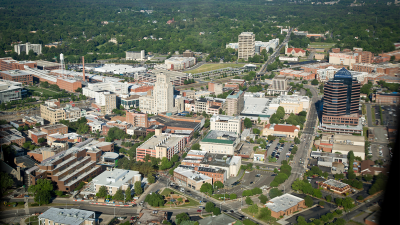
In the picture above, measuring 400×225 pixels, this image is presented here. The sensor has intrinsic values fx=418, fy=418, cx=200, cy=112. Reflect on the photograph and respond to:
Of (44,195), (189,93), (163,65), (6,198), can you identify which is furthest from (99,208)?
(163,65)

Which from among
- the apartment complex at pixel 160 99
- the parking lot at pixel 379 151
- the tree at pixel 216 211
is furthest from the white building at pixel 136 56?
the tree at pixel 216 211

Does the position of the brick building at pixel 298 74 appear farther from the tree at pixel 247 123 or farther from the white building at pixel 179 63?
the tree at pixel 247 123

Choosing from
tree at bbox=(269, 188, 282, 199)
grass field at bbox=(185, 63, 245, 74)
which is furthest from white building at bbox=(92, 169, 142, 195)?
grass field at bbox=(185, 63, 245, 74)

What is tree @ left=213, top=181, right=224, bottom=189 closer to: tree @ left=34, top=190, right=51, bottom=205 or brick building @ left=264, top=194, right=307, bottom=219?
brick building @ left=264, top=194, right=307, bottom=219

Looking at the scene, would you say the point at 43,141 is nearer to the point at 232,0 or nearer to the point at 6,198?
the point at 6,198

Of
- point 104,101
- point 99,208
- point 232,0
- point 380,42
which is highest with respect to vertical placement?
point 232,0

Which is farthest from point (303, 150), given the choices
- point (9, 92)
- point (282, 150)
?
point (9, 92)

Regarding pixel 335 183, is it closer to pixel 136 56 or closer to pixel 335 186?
pixel 335 186
